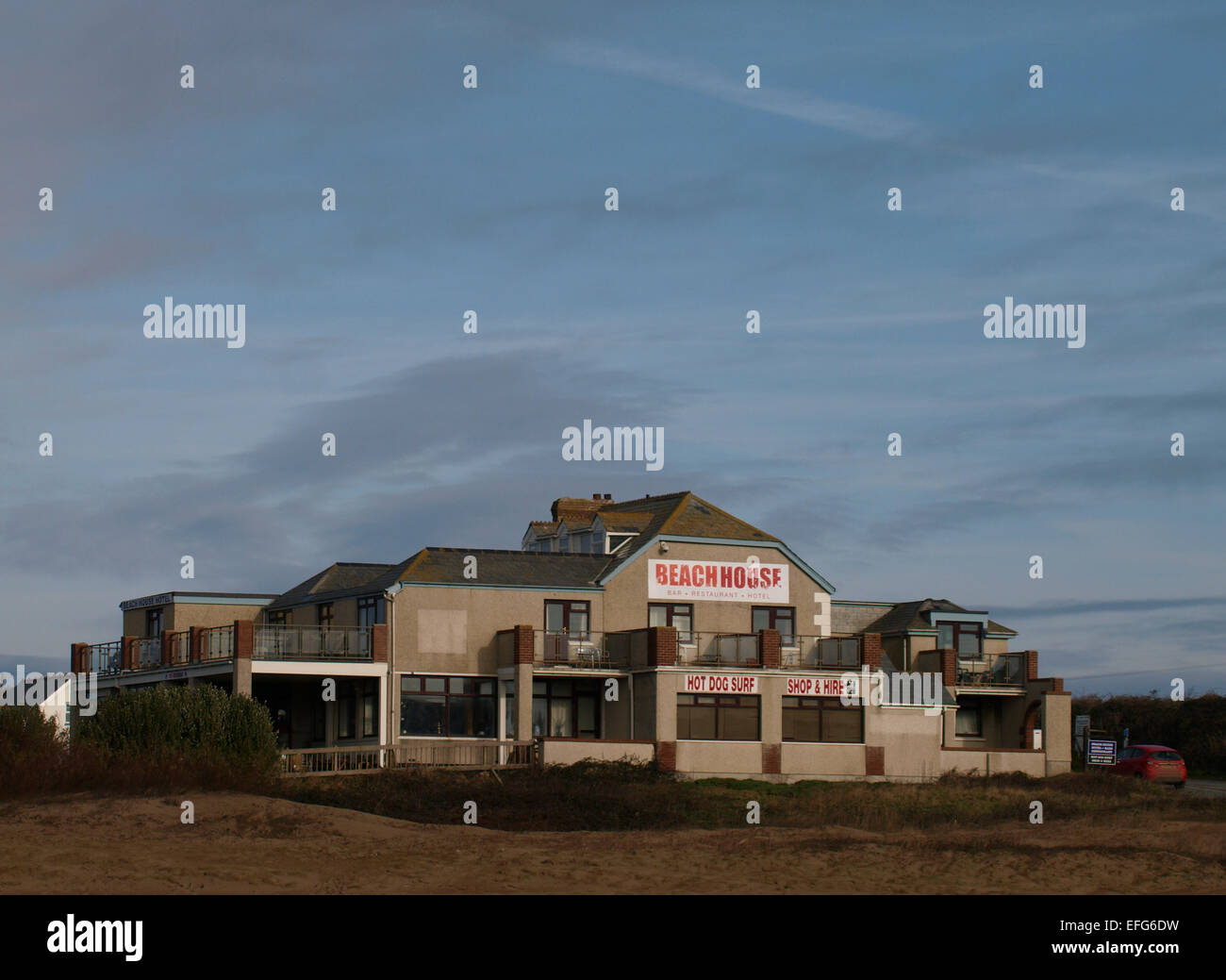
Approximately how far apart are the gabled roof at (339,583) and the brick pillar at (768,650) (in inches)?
448

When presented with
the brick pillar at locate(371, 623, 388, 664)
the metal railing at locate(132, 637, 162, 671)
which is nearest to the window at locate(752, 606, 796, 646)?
the brick pillar at locate(371, 623, 388, 664)

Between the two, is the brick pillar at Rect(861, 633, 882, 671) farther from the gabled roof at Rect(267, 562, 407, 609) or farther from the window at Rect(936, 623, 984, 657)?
the gabled roof at Rect(267, 562, 407, 609)

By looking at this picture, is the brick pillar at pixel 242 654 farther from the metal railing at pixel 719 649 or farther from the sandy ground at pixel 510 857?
the sandy ground at pixel 510 857

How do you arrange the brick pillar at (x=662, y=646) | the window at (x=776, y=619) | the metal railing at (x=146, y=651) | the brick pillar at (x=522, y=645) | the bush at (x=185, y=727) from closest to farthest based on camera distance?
the bush at (x=185, y=727) → the brick pillar at (x=662, y=646) → the brick pillar at (x=522, y=645) → the window at (x=776, y=619) → the metal railing at (x=146, y=651)

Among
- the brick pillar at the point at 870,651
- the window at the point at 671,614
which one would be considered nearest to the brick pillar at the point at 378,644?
the window at the point at 671,614

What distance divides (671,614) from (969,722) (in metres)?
14.1

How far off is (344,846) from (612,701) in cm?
2420

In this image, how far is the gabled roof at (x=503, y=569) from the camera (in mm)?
51562

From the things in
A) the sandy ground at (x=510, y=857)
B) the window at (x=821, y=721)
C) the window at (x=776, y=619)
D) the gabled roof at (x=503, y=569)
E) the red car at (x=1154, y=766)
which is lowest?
the red car at (x=1154, y=766)

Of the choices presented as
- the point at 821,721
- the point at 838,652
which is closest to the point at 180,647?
Answer: the point at 821,721
